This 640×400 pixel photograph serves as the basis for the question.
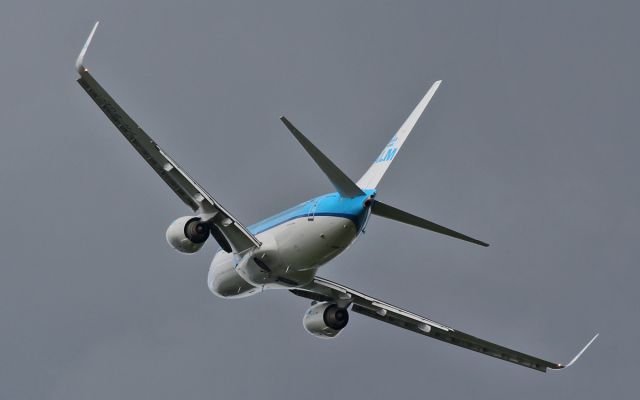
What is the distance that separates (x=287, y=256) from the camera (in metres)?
64.4

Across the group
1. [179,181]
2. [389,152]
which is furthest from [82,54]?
[389,152]

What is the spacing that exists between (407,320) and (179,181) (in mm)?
14544

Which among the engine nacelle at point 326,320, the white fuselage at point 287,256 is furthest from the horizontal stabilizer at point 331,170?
the engine nacelle at point 326,320

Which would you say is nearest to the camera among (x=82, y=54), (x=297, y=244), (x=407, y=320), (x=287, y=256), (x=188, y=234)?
(x=82, y=54)

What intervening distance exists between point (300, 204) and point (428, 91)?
798 centimetres

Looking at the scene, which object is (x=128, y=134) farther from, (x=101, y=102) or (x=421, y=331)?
(x=421, y=331)

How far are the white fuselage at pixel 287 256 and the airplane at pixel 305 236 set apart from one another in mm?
44

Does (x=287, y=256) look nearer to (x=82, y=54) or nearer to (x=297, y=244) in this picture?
(x=297, y=244)

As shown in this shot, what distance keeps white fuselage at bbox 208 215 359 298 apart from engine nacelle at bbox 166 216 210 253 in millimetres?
2380

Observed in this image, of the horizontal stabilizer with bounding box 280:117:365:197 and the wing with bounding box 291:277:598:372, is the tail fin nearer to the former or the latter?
the horizontal stabilizer with bounding box 280:117:365:197

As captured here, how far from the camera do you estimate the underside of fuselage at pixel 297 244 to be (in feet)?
205

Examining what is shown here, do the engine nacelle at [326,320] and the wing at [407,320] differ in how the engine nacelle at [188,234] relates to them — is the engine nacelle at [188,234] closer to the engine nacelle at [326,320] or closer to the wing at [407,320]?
the wing at [407,320]

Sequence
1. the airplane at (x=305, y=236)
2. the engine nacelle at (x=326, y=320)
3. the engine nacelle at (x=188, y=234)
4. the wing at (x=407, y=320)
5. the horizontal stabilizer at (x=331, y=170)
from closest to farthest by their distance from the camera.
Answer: the horizontal stabilizer at (x=331, y=170)
the airplane at (x=305, y=236)
the engine nacelle at (x=188, y=234)
the engine nacelle at (x=326, y=320)
the wing at (x=407, y=320)

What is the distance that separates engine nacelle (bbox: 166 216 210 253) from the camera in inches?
2576
